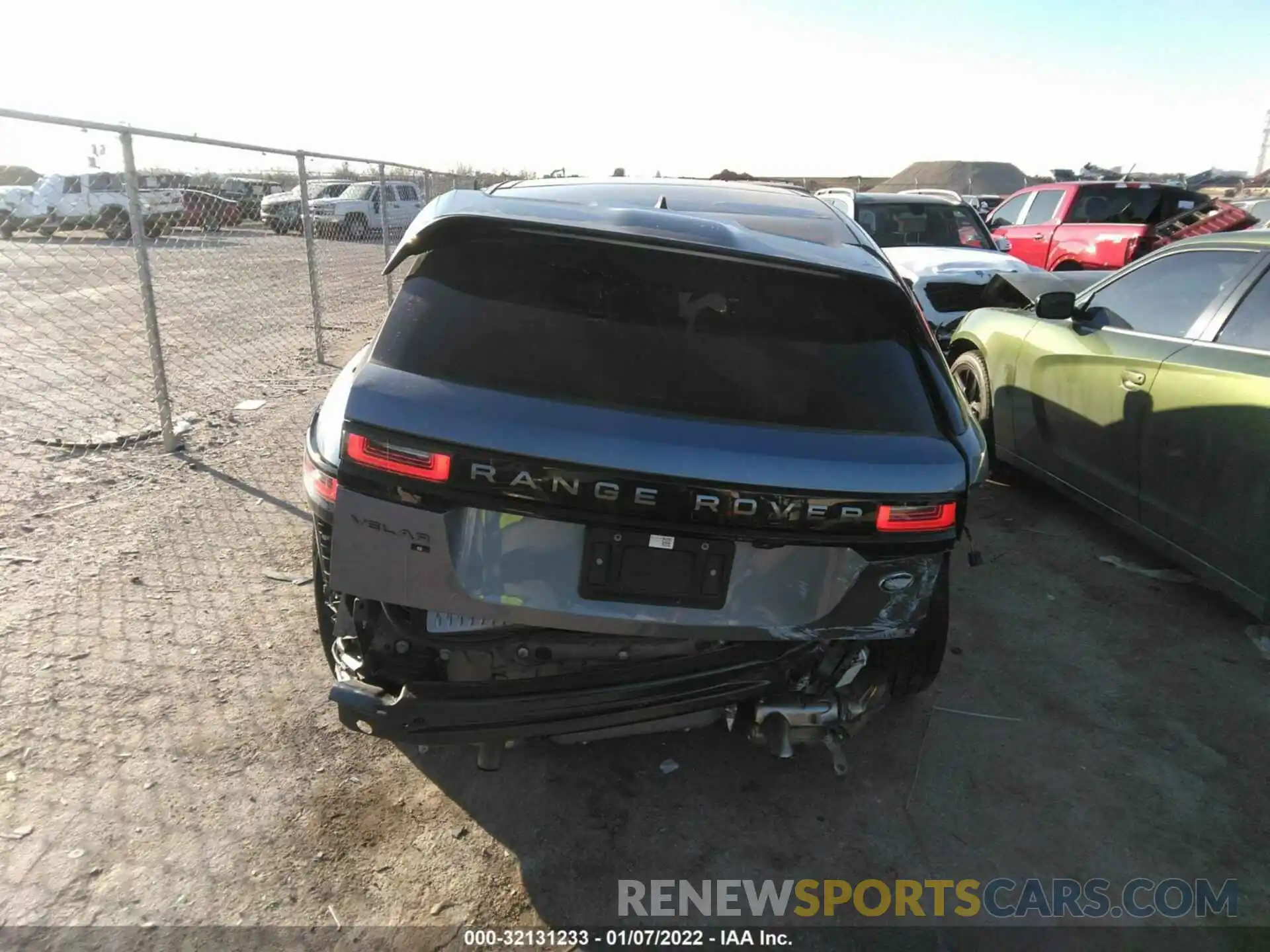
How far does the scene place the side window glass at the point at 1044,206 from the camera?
39.5ft

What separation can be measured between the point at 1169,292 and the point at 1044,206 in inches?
362

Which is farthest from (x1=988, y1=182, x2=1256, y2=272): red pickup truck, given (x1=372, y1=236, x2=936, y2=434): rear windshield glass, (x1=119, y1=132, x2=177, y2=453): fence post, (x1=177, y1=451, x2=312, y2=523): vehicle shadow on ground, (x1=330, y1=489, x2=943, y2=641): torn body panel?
(x1=330, y1=489, x2=943, y2=641): torn body panel

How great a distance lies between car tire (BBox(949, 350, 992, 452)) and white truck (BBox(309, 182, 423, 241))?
10.7m

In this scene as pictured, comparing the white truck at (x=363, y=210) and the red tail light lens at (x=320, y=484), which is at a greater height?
the white truck at (x=363, y=210)

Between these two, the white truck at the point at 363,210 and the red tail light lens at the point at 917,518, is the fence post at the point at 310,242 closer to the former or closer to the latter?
the white truck at the point at 363,210

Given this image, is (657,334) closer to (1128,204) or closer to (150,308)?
(150,308)

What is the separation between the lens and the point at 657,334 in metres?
2.26

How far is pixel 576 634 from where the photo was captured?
2.26 metres

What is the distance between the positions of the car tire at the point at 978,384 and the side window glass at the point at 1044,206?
7411 millimetres

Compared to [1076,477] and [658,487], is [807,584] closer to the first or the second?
[658,487]

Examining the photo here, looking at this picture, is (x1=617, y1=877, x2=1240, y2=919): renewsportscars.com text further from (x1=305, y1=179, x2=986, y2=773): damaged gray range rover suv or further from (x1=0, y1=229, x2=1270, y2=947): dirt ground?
(x1=305, y1=179, x2=986, y2=773): damaged gray range rover suv

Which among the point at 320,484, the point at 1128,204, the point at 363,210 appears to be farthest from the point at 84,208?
the point at 1128,204

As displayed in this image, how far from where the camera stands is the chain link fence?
561 centimetres

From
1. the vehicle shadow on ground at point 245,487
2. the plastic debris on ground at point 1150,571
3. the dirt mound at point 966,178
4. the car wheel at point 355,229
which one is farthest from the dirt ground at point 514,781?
the dirt mound at point 966,178
